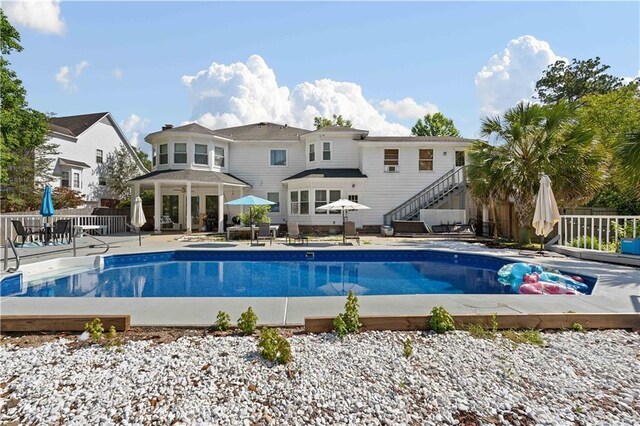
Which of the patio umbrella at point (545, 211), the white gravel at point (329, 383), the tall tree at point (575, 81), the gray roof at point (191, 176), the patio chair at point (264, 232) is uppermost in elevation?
the tall tree at point (575, 81)

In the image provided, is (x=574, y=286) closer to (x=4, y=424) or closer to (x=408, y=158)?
(x=4, y=424)

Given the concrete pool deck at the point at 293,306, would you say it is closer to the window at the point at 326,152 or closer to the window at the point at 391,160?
the window at the point at 391,160

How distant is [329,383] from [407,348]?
3.46 feet

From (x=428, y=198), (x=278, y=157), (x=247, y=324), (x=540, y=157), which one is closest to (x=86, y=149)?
(x=278, y=157)

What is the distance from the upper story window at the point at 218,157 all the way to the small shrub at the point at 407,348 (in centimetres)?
2000

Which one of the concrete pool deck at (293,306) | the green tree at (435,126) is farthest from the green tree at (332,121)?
the concrete pool deck at (293,306)

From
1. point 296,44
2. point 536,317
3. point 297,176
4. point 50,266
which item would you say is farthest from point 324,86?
point 536,317

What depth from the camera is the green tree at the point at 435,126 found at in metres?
41.2

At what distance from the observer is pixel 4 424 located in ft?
8.74

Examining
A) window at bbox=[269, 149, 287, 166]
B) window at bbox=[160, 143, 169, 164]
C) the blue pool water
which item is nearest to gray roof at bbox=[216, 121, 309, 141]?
window at bbox=[269, 149, 287, 166]

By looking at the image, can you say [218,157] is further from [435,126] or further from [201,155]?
[435,126]

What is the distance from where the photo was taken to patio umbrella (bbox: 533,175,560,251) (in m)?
11.1

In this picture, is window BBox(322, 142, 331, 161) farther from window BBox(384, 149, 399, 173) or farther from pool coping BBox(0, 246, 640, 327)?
pool coping BBox(0, 246, 640, 327)

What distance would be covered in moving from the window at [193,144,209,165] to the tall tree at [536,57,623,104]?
34.5m
